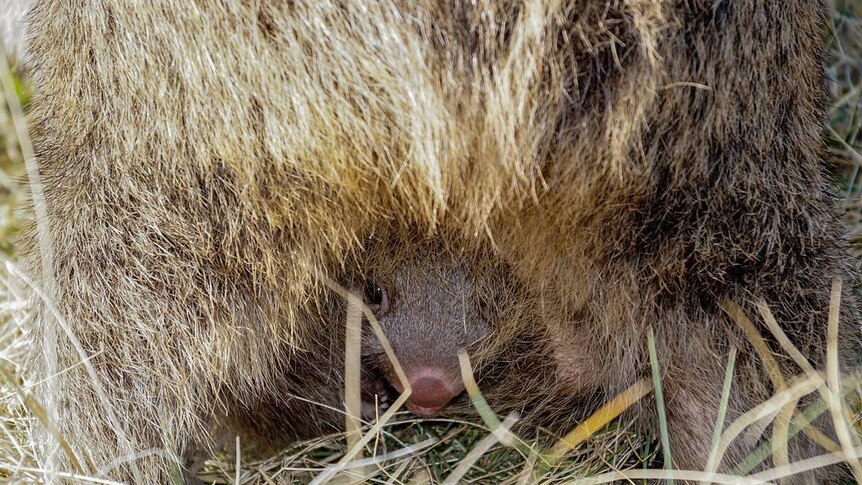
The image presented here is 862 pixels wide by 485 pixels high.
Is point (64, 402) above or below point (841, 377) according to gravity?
above

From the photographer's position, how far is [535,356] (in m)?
2.36

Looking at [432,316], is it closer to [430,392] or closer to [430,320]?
[430,320]

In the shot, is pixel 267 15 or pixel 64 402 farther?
pixel 64 402

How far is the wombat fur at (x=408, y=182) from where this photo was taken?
1.70 metres

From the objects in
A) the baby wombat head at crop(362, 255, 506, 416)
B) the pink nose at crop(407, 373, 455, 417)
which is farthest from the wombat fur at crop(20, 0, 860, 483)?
the pink nose at crop(407, 373, 455, 417)

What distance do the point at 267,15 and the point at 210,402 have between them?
0.90m

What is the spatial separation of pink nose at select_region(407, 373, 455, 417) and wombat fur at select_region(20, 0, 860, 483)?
0.23 m

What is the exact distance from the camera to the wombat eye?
229cm

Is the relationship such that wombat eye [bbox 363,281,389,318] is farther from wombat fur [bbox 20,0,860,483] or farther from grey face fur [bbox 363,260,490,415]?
wombat fur [bbox 20,0,860,483]

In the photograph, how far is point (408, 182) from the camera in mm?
1807

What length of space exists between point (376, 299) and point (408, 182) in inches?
22.7

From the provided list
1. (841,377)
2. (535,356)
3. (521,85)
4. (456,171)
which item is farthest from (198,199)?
(841,377)

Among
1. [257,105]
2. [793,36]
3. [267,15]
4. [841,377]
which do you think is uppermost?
[267,15]

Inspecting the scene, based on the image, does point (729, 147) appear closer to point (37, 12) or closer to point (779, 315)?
point (779, 315)
